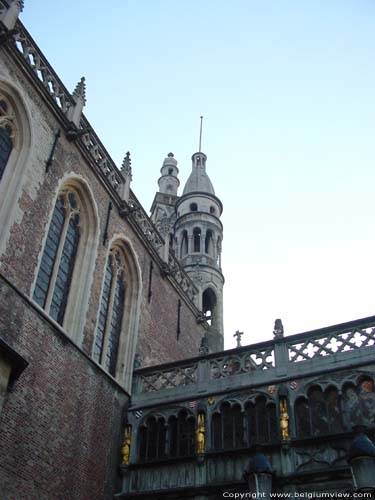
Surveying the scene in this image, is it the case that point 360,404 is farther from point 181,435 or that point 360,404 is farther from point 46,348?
point 46,348

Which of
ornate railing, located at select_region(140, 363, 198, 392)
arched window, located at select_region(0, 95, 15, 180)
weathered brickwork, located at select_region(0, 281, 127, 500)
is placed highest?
arched window, located at select_region(0, 95, 15, 180)

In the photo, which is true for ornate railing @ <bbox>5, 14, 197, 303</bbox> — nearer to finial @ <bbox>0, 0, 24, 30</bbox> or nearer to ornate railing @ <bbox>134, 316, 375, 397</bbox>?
finial @ <bbox>0, 0, 24, 30</bbox>

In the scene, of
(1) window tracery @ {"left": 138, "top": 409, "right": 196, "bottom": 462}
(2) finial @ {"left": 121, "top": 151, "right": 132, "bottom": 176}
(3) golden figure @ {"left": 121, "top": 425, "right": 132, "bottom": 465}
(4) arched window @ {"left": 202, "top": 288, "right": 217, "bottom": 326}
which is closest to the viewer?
(1) window tracery @ {"left": 138, "top": 409, "right": 196, "bottom": 462}

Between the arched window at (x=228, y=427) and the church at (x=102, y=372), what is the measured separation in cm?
3

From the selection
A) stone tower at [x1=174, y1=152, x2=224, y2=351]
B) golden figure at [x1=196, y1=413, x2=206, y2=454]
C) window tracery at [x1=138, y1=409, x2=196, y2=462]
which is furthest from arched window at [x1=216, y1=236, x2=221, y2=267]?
golden figure at [x1=196, y1=413, x2=206, y2=454]

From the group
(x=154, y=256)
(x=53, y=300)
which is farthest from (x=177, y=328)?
(x=53, y=300)

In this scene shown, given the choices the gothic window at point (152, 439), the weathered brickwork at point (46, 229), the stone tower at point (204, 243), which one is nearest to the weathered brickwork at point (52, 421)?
the gothic window at point (152, 439)

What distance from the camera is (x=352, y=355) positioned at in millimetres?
13516

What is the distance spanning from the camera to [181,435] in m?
14.7

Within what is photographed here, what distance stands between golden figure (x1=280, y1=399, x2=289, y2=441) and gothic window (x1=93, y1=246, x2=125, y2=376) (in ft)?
17.4

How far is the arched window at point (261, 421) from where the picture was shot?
13.4 metres

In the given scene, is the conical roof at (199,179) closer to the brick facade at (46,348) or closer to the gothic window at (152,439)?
the brick facade at (46,348)

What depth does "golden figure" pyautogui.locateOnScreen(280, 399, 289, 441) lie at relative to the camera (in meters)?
13.1

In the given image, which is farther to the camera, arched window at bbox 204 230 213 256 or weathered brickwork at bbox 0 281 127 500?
arched window at bbox 204 230 213 256
